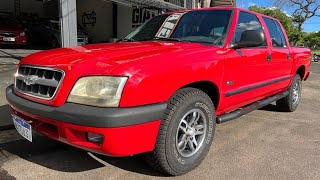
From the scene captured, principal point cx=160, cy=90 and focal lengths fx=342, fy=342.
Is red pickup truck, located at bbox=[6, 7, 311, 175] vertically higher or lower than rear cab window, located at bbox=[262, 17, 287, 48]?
lower

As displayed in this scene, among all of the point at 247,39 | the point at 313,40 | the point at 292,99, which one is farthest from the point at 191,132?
the point at 313,40

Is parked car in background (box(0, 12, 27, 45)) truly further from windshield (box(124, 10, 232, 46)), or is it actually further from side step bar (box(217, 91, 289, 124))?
side step bar (box(217, 91, 289, 124))

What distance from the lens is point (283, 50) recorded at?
5.45 meters

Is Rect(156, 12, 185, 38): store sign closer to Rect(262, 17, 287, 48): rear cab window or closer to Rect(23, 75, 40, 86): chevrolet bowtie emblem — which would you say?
Rect(262, 17, 287, 48): rear cab window

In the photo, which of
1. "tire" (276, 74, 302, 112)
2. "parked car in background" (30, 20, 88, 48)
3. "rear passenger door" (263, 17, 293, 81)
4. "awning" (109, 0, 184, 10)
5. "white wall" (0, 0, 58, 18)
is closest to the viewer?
"rear passenger door" (263, 17, 293, 81)

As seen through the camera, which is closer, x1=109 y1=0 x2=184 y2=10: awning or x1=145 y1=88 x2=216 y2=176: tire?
x1=145 y1=88 x2=216 y2=176: tire

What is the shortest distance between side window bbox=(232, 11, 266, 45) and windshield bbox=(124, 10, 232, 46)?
0.55 feet

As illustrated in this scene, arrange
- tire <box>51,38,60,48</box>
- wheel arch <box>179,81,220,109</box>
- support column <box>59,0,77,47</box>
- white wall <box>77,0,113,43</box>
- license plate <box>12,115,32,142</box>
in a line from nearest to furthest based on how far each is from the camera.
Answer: license plate <box>12,115,32,142</box> → wheel arch <box>179,81,220,109</box> → support column <box>59,0,77,47</box> → tire <box>51,38,60,48</box> → white wall <box>77,0,113,43</box>

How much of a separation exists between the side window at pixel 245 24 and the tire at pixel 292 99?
1.83m

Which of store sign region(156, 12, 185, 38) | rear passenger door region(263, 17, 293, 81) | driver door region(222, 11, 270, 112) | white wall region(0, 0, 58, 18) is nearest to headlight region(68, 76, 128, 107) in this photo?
driver door region(222, 11, 270, 112)

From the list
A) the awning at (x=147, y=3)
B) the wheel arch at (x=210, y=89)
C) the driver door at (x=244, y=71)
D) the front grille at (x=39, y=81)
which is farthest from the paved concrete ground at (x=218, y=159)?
the awning at (x=147, y=3)

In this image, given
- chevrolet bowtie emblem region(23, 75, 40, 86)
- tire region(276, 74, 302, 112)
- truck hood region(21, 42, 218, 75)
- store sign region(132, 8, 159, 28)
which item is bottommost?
tire region(276, 74, 302, 112)

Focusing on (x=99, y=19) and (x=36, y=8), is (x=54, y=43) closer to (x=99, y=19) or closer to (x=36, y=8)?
(x=99, y=19)

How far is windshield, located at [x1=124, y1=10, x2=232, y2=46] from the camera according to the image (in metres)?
4.06
